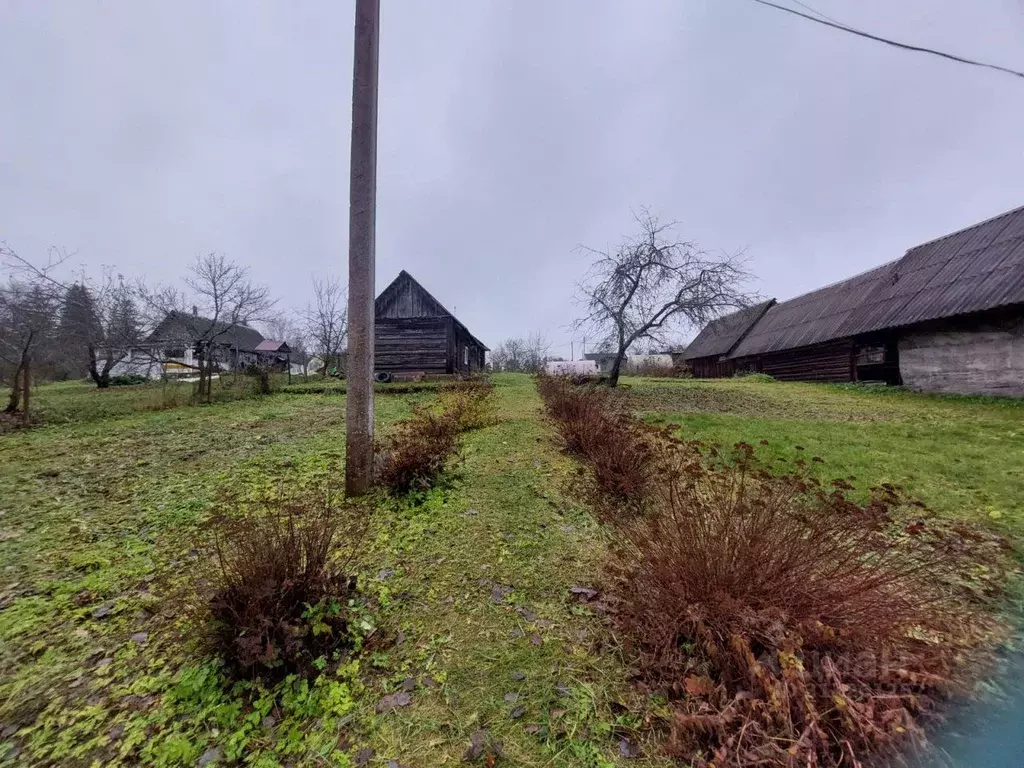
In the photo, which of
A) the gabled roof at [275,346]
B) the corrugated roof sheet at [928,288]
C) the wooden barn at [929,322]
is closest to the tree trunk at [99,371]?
the gabled roof at [275,346]

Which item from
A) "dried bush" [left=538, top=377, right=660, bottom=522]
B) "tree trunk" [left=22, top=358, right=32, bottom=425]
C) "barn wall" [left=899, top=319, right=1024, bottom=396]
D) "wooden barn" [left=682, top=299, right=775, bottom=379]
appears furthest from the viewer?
"wooden barn" [left=682, top=299, right=775, bottom=379]

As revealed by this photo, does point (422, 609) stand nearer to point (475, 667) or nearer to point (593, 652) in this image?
point (475, 667)

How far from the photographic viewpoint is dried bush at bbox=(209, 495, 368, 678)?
208cm

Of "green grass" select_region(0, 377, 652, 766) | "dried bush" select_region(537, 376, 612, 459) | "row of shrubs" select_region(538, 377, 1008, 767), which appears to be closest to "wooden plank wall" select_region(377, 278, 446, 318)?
"dried bush" select_region(537, 376, 612, 459)

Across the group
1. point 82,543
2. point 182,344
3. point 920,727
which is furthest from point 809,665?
point 182,344

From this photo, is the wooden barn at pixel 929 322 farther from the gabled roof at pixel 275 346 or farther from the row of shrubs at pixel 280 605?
the gabled roof at pixel 275 346

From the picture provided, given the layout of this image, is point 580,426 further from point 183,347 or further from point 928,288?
point 183,347

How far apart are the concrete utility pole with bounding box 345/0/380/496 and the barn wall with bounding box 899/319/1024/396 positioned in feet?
53.7

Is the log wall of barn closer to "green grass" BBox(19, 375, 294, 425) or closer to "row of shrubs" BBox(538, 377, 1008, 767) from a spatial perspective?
"row of shrubs" BBox(538, 377, 1008, 767)

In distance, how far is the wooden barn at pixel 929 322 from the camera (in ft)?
37.1

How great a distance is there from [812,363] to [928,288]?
5585 mm

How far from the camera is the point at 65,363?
18.8 meters

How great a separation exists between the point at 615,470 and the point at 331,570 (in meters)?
2.97

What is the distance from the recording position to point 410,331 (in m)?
18.5
